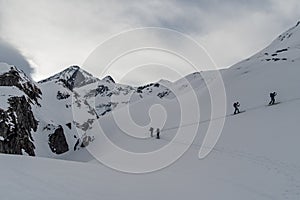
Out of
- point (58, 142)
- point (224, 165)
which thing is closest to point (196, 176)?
point (224, 165)

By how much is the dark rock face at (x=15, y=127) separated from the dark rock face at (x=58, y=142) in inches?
A: 390

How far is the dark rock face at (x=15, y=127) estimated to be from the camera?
59250mm

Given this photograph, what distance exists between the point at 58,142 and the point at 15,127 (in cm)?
3101

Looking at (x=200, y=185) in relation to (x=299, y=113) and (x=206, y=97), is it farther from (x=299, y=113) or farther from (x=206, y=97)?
(x=206, y=97)

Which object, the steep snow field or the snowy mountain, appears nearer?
the steep snow field

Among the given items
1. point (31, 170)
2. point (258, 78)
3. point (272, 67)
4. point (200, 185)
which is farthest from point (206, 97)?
point (31, 170)

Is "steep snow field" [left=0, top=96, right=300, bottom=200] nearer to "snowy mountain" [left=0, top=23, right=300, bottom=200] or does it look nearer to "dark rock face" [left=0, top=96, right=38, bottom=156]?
"snowy mountain" [left=0, top=23, right=300, bottom=200]

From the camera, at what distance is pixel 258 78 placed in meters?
52.2

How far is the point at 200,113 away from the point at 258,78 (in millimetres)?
14352

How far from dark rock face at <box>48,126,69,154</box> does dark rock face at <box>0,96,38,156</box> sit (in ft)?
32.5

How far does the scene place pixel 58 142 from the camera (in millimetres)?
95625

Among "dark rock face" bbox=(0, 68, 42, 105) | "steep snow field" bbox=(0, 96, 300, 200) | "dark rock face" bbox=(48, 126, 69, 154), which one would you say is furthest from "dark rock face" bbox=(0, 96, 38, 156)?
"steep snow field" bbox=(0, 96, 300, 200)

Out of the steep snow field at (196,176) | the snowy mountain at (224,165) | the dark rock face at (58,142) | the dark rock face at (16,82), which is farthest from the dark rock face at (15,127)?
the steep snow field at (196,176)

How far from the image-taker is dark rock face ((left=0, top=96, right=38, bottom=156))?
5925cm
